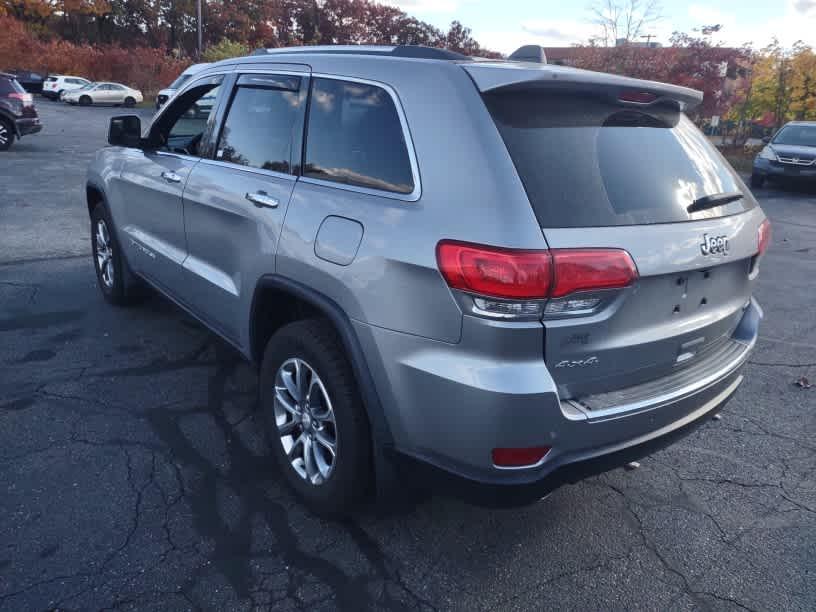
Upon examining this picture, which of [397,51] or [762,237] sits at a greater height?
[397,51]

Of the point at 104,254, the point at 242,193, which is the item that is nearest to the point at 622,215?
the point at 242,193

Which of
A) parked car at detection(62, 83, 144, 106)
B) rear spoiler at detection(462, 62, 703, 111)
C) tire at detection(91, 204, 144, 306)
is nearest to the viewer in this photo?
rear spoiler at detection(462, 62, 703, 111)

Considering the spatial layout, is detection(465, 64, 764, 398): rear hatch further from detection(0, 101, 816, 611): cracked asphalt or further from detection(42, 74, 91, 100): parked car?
detection(42, 74, 91, 100): parked car

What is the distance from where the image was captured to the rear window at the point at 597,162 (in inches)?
90.0

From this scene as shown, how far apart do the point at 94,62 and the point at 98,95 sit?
11.5m

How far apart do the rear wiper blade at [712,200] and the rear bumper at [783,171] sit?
46.9 ft

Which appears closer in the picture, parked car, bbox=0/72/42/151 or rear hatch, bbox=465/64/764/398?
rear hatch, bbox=465/64/764/398

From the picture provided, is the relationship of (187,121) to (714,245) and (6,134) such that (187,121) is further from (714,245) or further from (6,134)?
(6,134)

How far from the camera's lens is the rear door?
3090 millimetres

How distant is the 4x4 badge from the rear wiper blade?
0.13 metres

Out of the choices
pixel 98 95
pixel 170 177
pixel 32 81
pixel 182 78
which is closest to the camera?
pixel 170 177

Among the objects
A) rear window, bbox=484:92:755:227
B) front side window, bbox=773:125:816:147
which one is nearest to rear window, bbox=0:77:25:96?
rear window, bbox=484:92:755:227

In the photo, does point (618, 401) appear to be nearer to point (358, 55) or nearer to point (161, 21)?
point (358, 55)

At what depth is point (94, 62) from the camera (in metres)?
45.8
